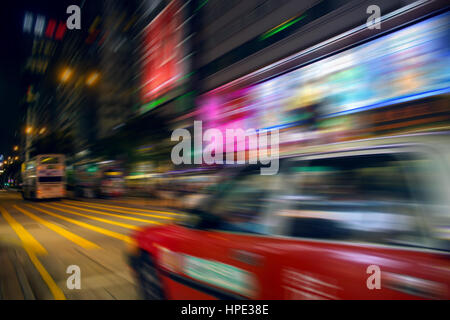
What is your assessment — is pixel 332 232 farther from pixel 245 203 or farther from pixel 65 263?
pixel 65 263

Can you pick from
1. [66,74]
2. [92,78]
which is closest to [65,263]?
[92,78]

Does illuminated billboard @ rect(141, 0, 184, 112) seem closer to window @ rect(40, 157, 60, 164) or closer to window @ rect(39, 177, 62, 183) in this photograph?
window @ rect(40, 157, 60, 164)

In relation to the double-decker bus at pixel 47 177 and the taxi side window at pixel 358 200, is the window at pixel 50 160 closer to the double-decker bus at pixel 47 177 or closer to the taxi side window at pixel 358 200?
the double-decker bus at pixel 47 177

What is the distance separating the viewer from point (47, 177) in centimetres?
1686

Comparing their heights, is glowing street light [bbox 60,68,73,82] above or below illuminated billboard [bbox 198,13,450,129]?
above

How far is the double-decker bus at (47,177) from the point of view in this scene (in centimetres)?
1658

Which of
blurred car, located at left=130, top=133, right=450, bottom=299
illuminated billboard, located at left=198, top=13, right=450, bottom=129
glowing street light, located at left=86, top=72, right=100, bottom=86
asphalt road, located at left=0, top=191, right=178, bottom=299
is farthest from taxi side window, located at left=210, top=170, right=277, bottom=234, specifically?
glowing street light, located at left=86, top=72, right=100, bottom=86

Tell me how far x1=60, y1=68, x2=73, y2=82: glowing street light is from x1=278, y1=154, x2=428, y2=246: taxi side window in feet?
254

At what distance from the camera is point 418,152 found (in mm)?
1296

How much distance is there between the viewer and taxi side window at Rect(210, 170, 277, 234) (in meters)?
1.79

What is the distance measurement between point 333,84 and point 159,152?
1206 centimetres

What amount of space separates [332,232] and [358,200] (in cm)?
→ 23

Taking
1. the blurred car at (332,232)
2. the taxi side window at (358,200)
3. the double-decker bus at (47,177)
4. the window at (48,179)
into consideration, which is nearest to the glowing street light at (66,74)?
the double-decker bus at (47,177)

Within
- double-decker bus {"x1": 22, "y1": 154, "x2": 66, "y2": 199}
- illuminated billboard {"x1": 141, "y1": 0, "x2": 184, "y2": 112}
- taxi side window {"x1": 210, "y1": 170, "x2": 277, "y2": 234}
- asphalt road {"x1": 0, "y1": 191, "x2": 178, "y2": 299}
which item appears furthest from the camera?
illuminated billboard {"x1": 141, "y1": 0, "x2": 184, "y2": 112}
